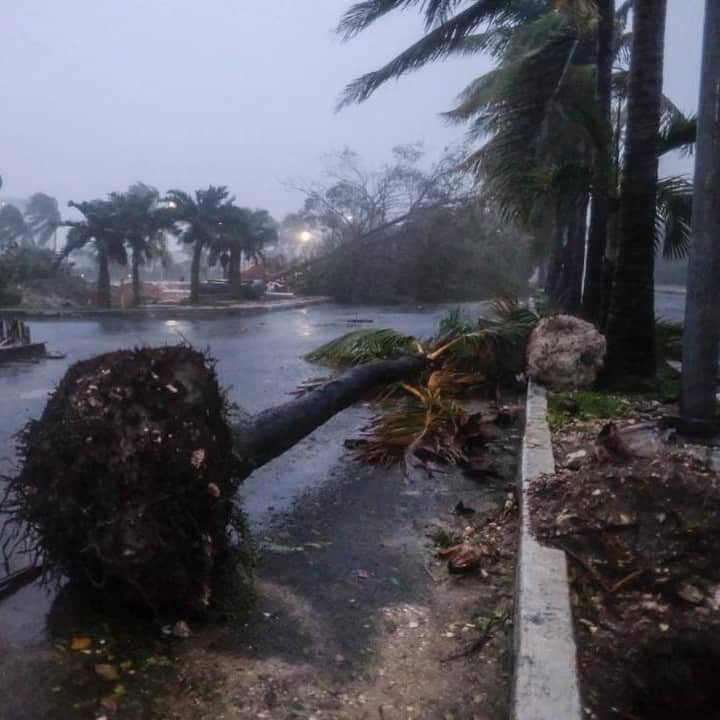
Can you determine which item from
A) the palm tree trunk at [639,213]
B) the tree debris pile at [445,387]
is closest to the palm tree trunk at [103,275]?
the tree debris pile at [445,387]

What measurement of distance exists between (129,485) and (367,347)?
7.27 metres

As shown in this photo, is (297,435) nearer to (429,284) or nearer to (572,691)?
(572,691)

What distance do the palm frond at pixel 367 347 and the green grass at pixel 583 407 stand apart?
217 cm

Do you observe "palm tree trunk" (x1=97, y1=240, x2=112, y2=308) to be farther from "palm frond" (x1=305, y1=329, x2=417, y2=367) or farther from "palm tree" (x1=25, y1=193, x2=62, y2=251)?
"palm tree" (x1=25, y1=193, x2=62, y2=251)

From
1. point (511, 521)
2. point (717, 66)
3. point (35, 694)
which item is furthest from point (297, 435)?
point (717, 66)

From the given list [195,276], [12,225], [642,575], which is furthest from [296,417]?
[12,225]

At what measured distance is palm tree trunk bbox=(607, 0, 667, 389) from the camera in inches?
332

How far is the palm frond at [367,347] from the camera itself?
1023cm

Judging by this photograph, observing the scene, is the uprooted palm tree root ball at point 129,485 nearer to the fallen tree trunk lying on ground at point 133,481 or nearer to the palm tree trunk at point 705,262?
the fallen tree trunk lying on ground at point 133,481

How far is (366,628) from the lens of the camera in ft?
12.0

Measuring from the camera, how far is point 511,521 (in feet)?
16.3

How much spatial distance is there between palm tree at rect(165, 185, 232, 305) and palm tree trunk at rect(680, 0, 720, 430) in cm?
2987

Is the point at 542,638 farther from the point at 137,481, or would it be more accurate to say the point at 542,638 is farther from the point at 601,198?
the point at 601,198

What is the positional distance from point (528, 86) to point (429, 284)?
2110 cm
